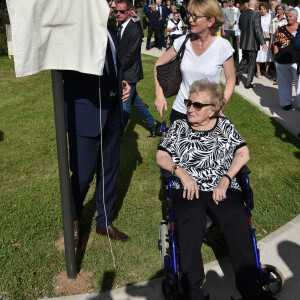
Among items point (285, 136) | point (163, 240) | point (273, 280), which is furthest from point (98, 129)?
point (285, 136)

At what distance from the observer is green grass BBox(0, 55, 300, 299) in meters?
3.58

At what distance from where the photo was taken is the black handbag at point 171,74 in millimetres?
4035

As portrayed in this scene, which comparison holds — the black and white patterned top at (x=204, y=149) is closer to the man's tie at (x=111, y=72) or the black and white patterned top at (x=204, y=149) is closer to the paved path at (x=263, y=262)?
the man's tie at (x=111, y=72)

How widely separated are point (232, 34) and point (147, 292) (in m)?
12.6

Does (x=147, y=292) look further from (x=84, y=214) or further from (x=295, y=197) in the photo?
(x=295, y=197)

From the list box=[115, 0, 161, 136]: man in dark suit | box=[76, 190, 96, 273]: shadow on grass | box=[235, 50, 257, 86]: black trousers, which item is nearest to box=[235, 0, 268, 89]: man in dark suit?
box=[235, 50, 257, 86]: black trousers

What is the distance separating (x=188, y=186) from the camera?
321 centimetres

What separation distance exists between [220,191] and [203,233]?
368 millimetres

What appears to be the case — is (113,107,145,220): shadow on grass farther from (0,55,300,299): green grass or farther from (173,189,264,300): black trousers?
(173,189,264,300): black trousers

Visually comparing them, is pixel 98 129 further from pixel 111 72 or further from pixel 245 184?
pixel 245 184

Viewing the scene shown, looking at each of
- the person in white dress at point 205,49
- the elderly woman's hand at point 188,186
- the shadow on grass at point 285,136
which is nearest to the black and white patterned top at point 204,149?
the elderly woman's hand at point 188,186

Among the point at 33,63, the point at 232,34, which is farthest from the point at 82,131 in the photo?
the point at 232,34

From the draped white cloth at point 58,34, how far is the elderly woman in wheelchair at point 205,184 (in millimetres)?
1051

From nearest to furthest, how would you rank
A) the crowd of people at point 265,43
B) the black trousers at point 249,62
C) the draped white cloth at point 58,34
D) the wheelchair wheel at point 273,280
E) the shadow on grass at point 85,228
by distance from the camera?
the draped white cloth at point 58,34
the wheelchair wheel at point 273,280
the shadow on grass at point 85,228
the crowd of people at point 265,43
the black trousers at point 249,62
